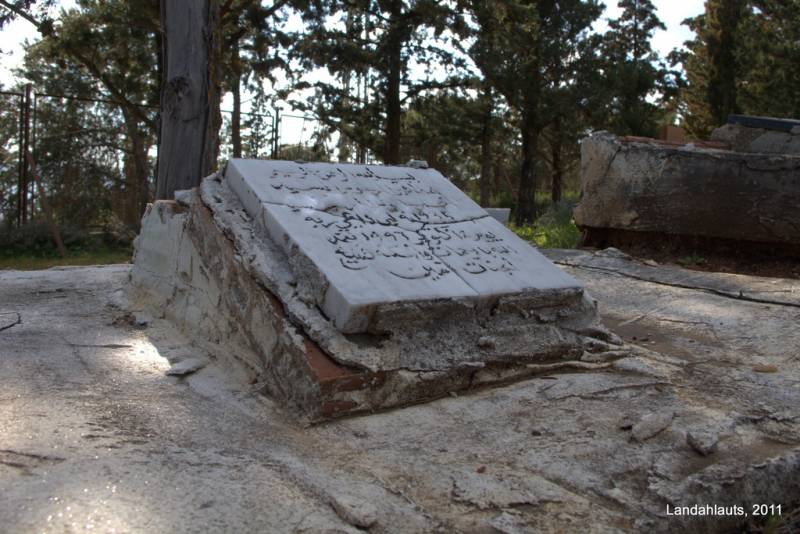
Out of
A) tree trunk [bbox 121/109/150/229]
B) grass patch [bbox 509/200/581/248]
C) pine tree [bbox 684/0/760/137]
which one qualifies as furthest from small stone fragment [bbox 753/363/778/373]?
pine tree [bbox 684/0/760/137]

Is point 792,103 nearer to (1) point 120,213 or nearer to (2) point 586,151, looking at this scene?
(2) point 586,151

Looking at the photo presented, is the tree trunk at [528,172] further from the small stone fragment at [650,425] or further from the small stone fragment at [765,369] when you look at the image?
the small stone fragment at [650,425]

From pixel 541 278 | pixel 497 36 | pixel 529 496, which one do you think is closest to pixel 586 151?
pixel 541 278

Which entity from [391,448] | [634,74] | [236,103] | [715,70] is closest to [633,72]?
[634,74]

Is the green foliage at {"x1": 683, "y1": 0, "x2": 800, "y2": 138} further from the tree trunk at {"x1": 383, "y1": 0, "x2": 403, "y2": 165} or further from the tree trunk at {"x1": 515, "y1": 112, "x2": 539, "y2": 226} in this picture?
the tree trunk at {"x1": 383, "y1": 0, "x2": 403, "y2": 165}

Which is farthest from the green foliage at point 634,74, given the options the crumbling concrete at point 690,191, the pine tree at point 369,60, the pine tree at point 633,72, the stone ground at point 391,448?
the stone ground at point 391,448

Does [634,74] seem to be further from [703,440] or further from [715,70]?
[703,440]

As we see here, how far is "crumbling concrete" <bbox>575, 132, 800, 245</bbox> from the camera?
5.01 metres

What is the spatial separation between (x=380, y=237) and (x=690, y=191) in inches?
130

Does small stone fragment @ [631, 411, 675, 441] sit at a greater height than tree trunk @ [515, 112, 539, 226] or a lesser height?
lesser

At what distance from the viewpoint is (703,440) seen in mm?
1978

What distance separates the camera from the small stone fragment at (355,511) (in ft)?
5.05

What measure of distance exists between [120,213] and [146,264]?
772cm

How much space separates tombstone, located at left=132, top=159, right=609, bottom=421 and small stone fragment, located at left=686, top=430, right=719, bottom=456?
2.08 ft
